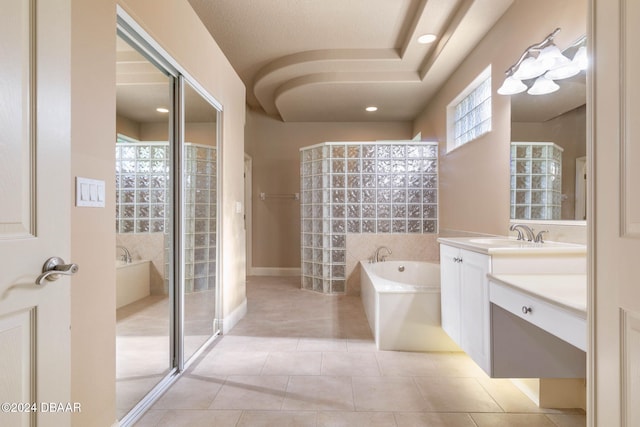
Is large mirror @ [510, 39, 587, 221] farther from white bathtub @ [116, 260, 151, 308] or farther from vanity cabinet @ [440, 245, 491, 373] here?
white bathtub @ [116, 260, 151, 308]

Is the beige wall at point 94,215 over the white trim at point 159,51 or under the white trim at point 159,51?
under

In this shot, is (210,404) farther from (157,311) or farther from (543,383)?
(543,383)

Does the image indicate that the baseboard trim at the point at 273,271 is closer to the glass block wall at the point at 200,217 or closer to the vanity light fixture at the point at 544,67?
the glass block wall at the point at 200,217

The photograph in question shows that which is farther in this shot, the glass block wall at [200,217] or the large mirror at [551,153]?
the glass block wall at [200,217]

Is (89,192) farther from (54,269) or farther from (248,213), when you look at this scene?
(248,213)

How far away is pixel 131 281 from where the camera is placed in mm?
1695

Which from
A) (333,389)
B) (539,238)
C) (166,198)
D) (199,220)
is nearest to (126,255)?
(166,198)

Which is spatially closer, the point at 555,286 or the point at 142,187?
the point at 555,286

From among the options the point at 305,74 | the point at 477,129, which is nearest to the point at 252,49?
the point at 305,74

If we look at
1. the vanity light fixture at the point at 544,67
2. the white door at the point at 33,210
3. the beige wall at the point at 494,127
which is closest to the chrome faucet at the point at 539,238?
the beige wall at the point at 494,127

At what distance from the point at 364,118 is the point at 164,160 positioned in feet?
12.4

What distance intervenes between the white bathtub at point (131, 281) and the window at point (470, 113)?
273 centimetres

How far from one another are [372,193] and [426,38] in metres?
1.81

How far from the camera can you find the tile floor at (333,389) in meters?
1.61
